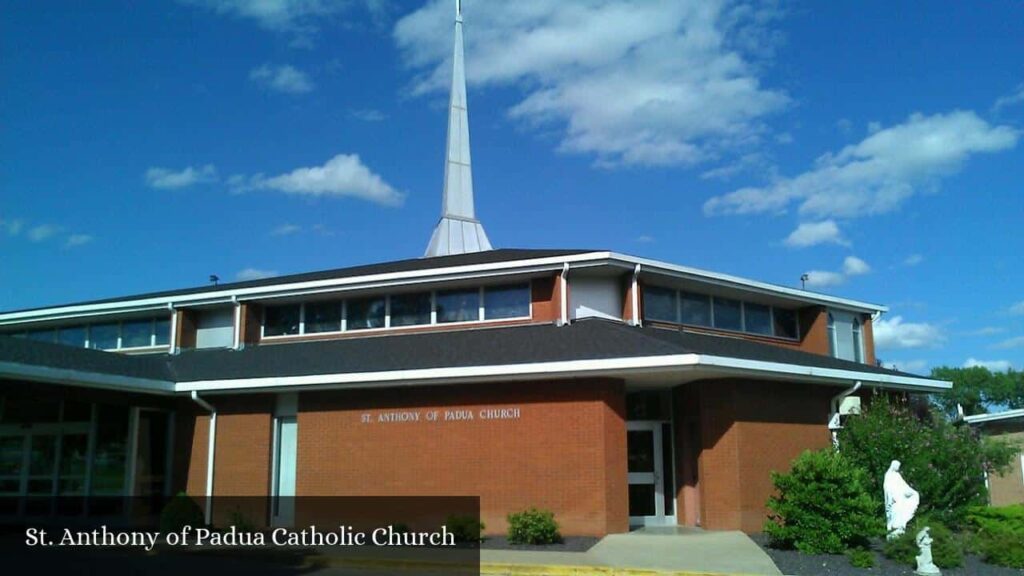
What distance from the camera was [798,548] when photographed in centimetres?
1538

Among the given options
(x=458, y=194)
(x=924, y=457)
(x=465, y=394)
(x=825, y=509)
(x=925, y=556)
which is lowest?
(x=925, y=556)

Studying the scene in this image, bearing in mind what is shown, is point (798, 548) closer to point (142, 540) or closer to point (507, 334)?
point (507, 334)

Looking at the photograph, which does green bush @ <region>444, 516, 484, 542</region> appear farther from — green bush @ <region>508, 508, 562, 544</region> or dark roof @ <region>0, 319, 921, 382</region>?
dark roof @ <region>0, 319, 921, 382</region>

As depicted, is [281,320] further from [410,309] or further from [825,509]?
[825,509]

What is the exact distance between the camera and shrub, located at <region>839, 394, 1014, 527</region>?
18594 mm

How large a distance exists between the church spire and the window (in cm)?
984

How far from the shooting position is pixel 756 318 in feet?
79.1

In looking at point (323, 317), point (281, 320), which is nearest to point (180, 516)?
point (323, 317)

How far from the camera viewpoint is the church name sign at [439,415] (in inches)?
723

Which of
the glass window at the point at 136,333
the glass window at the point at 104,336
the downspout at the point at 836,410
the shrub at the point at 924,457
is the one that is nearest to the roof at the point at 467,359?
the downspout at the point at 836,410

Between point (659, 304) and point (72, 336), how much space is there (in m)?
17.0

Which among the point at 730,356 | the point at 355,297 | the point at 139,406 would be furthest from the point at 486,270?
the point at 139,406

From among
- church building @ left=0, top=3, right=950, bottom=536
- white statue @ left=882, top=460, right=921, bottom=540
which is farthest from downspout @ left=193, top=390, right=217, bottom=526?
white statue @ left=882, top=460, right=921, bottom=540

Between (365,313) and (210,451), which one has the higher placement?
(365,313)
